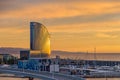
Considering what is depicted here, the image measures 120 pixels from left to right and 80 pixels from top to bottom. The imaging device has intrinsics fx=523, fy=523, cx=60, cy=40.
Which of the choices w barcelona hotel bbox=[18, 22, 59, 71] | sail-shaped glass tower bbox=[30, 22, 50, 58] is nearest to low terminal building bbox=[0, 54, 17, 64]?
w barcelona hotel bbox=[18, 22, 59, 71]

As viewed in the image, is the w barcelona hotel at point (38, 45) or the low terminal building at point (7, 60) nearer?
the low terminal building at point (7, 60)

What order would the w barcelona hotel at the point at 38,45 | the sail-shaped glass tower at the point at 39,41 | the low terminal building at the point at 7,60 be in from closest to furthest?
the low terminal building at the point at 7,60 → the w barcelona hotel at the point at 38,45 → the sail-shaped glass tower at the point at 39,41

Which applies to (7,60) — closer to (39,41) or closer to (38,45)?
(38,45)

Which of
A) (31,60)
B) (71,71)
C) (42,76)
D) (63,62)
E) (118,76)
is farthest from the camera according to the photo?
(63,62)

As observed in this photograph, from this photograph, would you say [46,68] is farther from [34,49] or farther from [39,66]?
[34,49]

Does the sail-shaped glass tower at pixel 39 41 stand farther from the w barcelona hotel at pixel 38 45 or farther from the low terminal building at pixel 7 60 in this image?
the low terminal building at pixel 7 60

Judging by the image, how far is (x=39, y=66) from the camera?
118625mm

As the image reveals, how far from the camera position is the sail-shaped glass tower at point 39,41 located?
14212 cm

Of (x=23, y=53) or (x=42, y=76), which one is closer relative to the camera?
(x=42, y=76)

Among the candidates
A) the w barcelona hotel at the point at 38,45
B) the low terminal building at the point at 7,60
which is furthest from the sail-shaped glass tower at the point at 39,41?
the low terminal building at the point at 7,60

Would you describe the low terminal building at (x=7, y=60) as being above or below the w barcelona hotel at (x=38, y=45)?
below

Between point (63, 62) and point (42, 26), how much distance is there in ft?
37.8

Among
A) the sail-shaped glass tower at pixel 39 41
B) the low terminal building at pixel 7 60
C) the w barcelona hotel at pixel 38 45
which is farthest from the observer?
the sail-shaped glass tower at pixel 39 41

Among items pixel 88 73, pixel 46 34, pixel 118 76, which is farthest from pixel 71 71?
pixel 46 34
